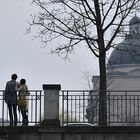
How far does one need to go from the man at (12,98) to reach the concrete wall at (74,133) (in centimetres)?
121

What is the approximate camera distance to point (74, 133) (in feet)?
87.9

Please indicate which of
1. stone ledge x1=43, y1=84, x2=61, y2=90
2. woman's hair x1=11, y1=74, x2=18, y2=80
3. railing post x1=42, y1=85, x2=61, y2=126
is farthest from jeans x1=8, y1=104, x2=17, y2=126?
stone ledge x1=43, y1=84, x2=61, y2=90

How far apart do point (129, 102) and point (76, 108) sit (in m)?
2.11

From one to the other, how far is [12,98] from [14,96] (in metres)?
0.11

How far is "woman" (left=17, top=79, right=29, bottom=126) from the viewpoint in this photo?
27.9 m

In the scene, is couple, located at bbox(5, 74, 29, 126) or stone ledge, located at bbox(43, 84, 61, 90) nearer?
stone ledge, located at bbox(43, 84, 61, 90)

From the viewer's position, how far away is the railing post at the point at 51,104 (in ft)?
89.4

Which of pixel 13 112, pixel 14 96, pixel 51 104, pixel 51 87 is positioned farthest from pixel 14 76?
pixel 51 104

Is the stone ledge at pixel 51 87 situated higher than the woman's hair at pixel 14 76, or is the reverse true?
the woman's hair at pixel 14 76

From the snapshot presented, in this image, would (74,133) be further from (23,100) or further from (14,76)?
(14,76)

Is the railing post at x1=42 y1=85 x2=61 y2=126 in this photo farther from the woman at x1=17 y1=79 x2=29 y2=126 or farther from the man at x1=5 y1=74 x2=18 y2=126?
the man at x1=5 y1=74 x2=18 y2=126

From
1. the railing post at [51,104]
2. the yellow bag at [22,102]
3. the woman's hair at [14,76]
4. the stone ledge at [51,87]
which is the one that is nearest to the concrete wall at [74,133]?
the railing post at [51,104]

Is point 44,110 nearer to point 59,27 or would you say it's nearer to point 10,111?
point 10,111

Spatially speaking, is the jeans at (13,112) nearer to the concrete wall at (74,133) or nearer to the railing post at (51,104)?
the concrete wall at (74,133)
